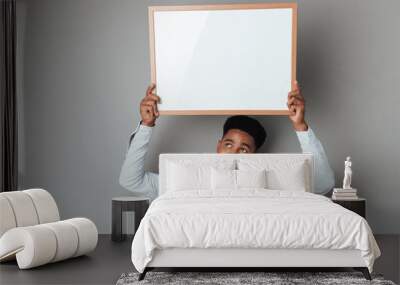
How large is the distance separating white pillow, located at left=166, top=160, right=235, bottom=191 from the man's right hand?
54 cm

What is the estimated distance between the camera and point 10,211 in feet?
18.1

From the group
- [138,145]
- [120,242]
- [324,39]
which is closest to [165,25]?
[138,145]

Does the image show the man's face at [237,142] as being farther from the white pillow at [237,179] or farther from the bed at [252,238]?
the bed at [252,238]

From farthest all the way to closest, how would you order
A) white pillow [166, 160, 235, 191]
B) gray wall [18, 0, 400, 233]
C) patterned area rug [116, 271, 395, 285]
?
gray wall [18, 0, 400, 233], white pillow [166, 160, 235, 191], patterned area rug [116, 271, 395, 285]

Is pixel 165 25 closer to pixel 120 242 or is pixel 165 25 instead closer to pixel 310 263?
pixel 120 242

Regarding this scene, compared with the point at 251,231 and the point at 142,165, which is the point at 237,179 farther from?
the point at 251,231

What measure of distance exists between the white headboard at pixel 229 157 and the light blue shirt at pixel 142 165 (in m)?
0.13

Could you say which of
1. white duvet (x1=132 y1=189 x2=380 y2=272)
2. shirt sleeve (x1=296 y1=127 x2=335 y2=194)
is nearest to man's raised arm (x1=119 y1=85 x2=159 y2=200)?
shirt sleeve (x1=296 y1=127 x2=335 y2=194)

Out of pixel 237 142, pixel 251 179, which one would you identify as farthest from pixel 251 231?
pixel 237 142

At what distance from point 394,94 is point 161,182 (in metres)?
2.54

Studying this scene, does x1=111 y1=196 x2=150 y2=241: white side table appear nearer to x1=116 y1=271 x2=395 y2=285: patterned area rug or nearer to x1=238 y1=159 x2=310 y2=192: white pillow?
x1=238 y1=159 x2=310 y2=192: white pillow

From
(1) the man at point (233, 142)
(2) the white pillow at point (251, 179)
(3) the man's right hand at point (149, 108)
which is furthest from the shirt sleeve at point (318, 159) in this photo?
(3) the man's right hand at point (149, 108)

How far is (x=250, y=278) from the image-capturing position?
4844mm

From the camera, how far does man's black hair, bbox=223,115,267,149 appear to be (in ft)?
23.1
